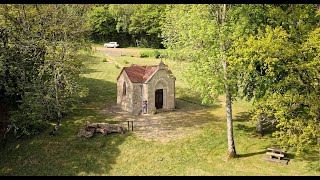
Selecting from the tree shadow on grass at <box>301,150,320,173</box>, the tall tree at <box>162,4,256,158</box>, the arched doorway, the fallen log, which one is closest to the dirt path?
the arched doorway

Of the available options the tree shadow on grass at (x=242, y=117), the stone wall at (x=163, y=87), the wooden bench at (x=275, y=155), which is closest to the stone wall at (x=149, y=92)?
the stone wall at (x=163, y=87)

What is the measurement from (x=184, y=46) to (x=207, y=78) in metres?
3.20

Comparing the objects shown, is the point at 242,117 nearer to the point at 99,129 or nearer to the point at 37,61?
the point at 99,129

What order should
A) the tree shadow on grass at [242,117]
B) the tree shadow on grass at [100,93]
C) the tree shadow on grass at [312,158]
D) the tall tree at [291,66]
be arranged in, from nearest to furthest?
the tall tree at [291,66]
the tree shadow on grass at [312,158]
the tree shadow on grass at [242,117]
the tree shadow on grass at [100,93]

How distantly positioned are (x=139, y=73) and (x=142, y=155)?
10982 millimetres

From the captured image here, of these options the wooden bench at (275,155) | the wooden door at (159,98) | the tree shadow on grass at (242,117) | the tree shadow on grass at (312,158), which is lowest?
the tree shadow on grass at (312,158)

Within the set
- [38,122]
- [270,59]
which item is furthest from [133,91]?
[270,59]

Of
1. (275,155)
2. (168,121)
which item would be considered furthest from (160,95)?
(275,155)

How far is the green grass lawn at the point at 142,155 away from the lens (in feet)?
64.4

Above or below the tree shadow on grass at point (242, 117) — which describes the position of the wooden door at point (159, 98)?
above

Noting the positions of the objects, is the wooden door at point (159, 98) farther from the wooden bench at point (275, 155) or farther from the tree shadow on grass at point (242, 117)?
the wooden bench at point (275, 155)

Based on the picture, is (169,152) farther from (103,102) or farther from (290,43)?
(103,102)

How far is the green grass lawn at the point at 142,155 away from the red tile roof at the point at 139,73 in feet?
19.6

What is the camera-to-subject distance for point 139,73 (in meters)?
30.9
